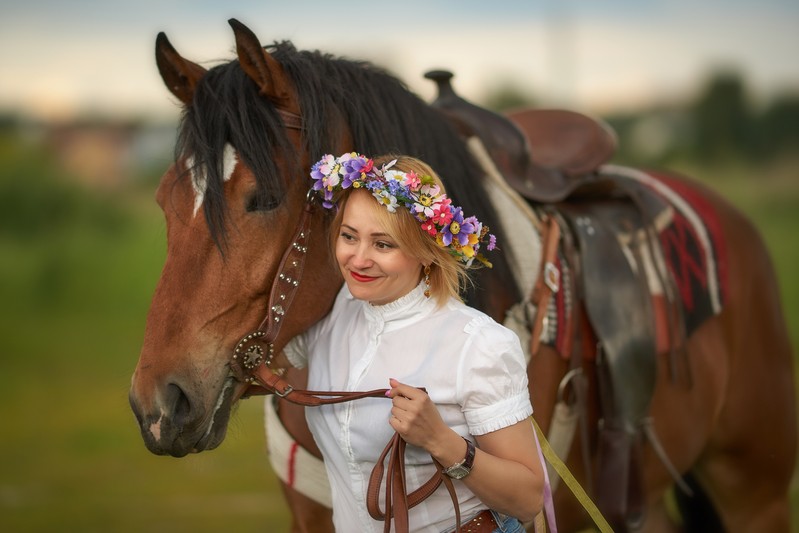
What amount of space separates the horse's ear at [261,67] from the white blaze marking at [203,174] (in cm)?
17

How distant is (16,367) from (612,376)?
7.56 meters

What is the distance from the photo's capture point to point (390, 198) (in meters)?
1.53

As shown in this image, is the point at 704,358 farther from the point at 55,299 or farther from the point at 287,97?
the point at 55,299

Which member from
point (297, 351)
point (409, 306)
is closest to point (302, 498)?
point (297, 351)

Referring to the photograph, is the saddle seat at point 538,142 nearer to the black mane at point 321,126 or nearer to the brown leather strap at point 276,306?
the black mane at point 321,126

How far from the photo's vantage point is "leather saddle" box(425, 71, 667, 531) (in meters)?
2.37

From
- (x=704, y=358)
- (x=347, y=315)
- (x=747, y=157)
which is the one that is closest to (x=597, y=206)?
(x=704, y=358)

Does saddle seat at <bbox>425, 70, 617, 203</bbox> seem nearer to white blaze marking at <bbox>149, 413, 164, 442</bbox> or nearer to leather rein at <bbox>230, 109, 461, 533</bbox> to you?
leather rein at <bbox>230, 109, 461, 533</bbox>

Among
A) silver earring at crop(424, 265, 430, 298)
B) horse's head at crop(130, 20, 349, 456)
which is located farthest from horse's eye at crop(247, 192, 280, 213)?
silver earring at crop(424, 265, 430, 298)

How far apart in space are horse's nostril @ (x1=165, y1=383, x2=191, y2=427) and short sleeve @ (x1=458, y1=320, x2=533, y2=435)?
0.52 metres

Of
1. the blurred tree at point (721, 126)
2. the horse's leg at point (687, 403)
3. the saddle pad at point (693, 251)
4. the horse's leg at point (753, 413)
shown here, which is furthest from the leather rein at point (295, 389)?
the blurred tree at point (721, 126)

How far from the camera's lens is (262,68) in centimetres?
176

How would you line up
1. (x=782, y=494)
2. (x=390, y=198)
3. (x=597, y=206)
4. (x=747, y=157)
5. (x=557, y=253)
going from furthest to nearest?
(x=747, y=157)
(x=782, y=494)
(x=597, y=206)
(x=557, y=253)
(x=390, y=198)

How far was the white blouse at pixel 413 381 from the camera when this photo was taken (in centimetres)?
152
